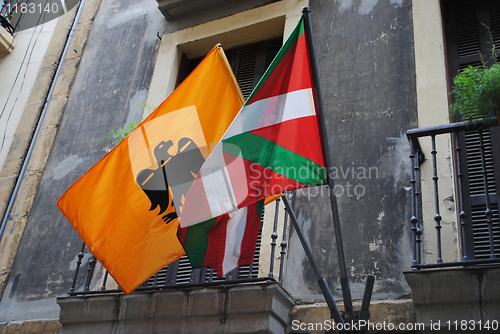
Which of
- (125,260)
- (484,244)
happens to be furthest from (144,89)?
(484,244)

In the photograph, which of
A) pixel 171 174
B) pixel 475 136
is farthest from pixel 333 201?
pixel 475 136

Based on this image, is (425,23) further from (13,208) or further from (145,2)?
(13,208)

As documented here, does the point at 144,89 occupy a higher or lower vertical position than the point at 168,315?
higher

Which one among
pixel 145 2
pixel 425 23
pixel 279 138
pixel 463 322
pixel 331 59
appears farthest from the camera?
pixel 145 2

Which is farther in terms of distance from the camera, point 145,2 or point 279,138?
point 145,2

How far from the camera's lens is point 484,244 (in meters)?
4.34

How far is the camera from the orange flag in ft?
14.1

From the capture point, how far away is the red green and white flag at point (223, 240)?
3.92 metres

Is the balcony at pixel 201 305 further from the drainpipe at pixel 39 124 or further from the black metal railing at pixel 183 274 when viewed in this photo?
the drainpipe at pixel 39 124

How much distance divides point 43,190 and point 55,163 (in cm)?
39

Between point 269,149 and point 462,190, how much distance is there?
172cm

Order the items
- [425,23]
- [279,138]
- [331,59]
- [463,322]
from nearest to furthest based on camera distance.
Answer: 1. [463,322]
2. [279,138]
3. [425,23]
4. [331,59]

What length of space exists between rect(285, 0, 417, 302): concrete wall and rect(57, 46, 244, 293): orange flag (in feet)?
3.77

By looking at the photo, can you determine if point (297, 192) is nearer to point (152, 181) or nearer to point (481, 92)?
point (152, 181)
